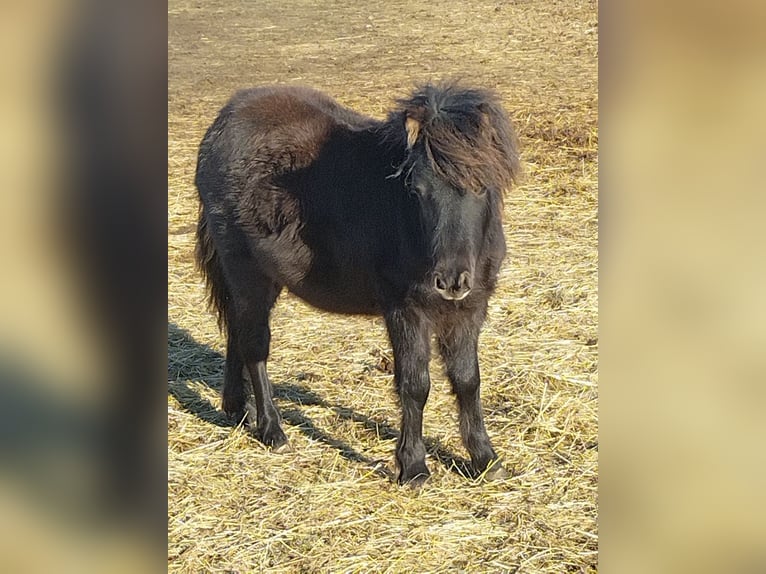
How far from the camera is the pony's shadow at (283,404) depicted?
4648 mm

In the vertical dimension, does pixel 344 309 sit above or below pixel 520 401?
above

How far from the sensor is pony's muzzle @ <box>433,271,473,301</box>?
3.57 metres

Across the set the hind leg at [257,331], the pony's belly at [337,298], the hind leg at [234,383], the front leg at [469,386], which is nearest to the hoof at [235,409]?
the hind leg at [234,383]

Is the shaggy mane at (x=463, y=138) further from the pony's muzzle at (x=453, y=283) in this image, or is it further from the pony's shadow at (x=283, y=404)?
the pony's shadow at (x=283, y=404)

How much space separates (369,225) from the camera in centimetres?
425

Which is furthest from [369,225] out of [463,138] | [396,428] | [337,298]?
[396,428]
